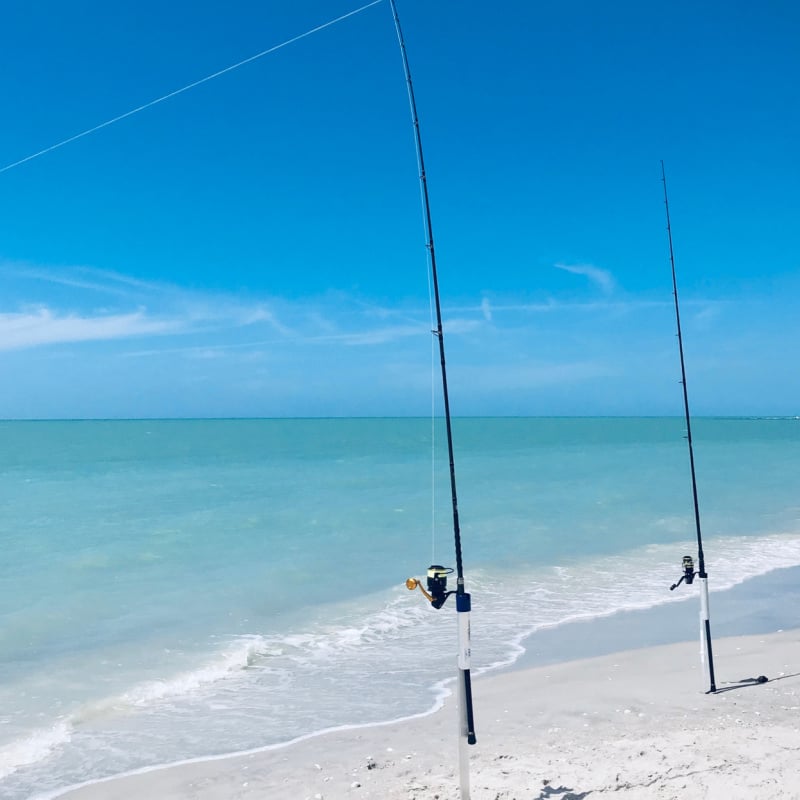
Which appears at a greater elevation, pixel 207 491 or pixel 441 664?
pixel 207 491

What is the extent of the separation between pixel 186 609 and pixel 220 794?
24.4ft

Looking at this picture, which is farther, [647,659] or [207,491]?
[207,491]

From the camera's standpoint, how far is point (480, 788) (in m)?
5.70

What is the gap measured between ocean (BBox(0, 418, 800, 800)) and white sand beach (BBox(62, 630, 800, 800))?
2.03 ft

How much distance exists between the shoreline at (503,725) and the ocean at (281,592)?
13.4 inches

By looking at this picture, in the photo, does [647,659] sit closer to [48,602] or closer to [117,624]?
[117,624]

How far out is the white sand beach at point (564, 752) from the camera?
5.62 meters

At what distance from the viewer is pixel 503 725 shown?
24.6 ft

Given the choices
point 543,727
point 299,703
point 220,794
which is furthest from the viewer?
point 299,703

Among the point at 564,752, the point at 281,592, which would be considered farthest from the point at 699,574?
the point at 281,592

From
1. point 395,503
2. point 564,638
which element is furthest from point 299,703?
point 395,503

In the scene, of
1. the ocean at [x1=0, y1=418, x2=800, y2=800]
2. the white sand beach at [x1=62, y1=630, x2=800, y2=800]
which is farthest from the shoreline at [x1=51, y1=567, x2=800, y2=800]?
the ocean at [x1=0, y1=418, x2=800, y2=800]

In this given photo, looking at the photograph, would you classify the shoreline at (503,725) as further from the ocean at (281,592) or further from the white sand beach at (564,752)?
the ocean at (281,592)

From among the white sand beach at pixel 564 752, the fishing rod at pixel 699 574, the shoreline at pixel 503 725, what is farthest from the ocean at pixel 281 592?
the fishing rod at pixel 699 574
